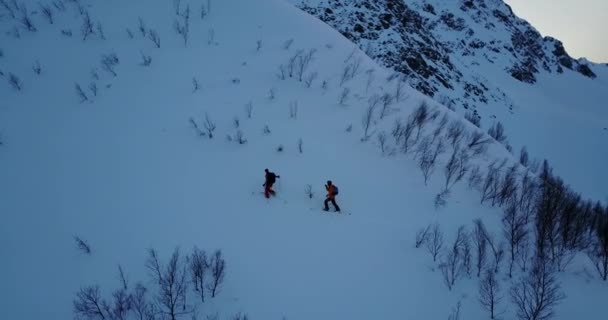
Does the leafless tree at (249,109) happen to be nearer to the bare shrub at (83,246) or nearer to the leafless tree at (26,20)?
the bare shrub at (83,246)

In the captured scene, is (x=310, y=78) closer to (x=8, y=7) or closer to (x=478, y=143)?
(x=478, y=143)

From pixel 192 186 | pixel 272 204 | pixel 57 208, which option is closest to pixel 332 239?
pixel 272 204

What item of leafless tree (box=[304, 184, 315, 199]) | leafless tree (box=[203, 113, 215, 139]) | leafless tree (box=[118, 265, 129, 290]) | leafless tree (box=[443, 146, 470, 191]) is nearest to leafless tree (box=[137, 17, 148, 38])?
leafless tree (box=[203, 113, 215, 139])

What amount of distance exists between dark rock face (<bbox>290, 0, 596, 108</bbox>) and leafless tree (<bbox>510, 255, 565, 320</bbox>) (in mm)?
36176

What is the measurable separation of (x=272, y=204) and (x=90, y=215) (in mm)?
6005

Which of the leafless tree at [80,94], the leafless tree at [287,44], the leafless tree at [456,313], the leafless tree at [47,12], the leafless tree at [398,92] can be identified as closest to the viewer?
the leafless tree at [456,313]

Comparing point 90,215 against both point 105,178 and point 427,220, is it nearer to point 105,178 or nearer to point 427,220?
point 105,178

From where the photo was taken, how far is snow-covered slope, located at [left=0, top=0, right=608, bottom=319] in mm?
9586

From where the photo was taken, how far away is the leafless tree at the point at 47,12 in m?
21.0

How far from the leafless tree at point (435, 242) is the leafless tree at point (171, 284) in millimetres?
7715

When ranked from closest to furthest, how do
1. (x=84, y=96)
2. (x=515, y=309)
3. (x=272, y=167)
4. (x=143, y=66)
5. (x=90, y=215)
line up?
1. (x=515, y=309)
2. (x=90, y=215)
3. (x=272, y=167)
4. (x=84, y=96)
5. (x=143, y=66)

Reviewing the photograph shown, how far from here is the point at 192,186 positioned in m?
12.5

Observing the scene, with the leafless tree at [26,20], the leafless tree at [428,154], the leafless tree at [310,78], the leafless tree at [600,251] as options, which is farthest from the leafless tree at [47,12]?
the leafless tree at [600,251]

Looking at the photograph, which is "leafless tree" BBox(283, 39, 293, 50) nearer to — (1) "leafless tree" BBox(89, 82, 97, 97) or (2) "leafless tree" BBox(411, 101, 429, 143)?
(2) "leafless tree" BBox(411, 101, 429, 143)
